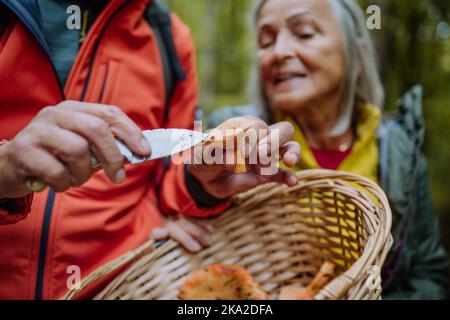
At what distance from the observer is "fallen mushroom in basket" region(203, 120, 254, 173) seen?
87 cm

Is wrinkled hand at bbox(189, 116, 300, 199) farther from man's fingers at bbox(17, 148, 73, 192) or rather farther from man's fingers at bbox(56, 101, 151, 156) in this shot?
man's fingers at bbox(17, 148, 73, 192)

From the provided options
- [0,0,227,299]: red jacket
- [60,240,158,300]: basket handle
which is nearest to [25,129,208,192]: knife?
[0,0,227,299]: red jacket

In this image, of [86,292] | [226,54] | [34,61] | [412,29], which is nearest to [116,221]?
[86,292]

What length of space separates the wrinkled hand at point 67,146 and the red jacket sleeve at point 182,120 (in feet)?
1.72

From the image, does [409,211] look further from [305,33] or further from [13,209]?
[13,209]

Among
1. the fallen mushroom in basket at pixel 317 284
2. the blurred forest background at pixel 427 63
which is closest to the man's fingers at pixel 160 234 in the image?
the fallen mushroom in basket at pixel 317 284

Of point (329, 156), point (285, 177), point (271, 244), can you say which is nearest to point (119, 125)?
point (285, 177)

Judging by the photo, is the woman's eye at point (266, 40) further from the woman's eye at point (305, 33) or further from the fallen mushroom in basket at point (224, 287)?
the fallen mushroom in basket at point (224, 287)

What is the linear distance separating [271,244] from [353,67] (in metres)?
0.88

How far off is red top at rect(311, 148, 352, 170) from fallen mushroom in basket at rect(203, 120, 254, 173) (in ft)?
2.80

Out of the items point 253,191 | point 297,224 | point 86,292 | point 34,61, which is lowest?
point 86,292
